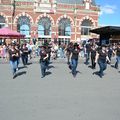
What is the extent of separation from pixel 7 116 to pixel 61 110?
1.54 meters

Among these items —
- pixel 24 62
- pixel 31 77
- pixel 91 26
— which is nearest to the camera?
pixel 31 77

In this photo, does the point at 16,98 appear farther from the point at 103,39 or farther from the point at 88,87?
the point at 103,39

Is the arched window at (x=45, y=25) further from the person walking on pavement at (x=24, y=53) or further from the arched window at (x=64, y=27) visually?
the person walking on pavement at (x=24, y=53)

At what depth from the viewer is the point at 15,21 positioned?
146 ft

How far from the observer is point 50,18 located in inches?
1809

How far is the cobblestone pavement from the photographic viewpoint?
30.0ft

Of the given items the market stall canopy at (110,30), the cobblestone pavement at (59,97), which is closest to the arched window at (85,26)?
the market stall canopy at (110,30)

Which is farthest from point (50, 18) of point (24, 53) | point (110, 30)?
point (24, 53)

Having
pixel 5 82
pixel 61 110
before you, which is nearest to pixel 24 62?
pixel 5 82

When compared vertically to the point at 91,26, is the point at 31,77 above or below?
below

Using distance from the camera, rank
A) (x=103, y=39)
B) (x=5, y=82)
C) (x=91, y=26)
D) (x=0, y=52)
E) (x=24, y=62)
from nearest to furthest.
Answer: (x=5, y=82) → (x=24, y=62) → (x=0, y=52) → (x=103, y=39) → (x=91, y=26)

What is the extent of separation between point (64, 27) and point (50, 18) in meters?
2.36

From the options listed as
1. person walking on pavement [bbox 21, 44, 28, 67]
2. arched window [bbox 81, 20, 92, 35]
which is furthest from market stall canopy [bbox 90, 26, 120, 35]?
arched window [bbox 81, 20, 92, 35]

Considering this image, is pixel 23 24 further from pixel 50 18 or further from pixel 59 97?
pixel 59 97
